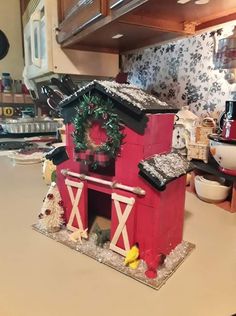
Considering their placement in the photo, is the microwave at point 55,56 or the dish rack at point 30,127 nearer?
the microwave at point 55,56

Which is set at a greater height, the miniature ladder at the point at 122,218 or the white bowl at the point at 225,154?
the white bowl at the point at 225,154

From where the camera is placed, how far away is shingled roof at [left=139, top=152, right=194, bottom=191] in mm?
442

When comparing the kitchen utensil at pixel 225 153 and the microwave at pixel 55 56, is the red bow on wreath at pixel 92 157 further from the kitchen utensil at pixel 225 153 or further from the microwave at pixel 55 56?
the microwave at pixel 55 56

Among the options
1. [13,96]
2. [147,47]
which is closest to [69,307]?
[147,47]

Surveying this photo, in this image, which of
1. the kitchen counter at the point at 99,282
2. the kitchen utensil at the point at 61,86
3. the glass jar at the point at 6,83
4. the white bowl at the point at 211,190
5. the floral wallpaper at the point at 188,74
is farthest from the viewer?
the glass jar at the point at 6,83

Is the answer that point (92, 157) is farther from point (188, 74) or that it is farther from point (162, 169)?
point (188, 74)

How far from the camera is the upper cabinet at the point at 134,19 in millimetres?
756

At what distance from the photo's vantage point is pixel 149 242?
18.6 inches

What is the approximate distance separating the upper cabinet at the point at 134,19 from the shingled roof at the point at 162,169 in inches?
16.7

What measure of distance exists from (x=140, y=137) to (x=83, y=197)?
195mm

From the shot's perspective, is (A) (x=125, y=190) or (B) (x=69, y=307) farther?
(A) (x=125, y=190)

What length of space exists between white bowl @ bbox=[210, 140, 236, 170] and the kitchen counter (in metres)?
0.18

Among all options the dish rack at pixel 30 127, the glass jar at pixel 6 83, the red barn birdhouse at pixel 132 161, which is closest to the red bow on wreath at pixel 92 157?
the red barn birdhouse at pixel 132 161

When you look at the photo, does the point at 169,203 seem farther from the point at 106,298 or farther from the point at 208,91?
the point at 208,91
